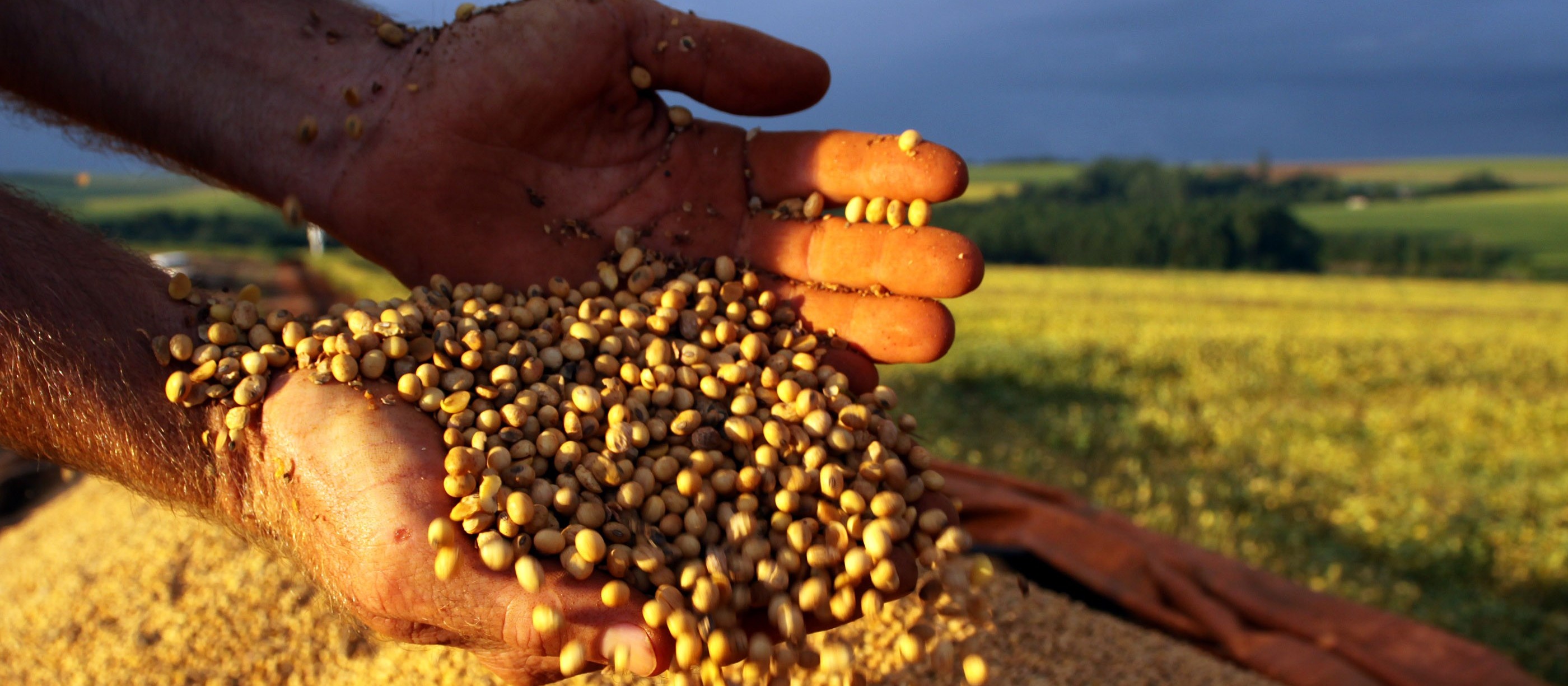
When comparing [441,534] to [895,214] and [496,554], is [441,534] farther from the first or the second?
[895,214]

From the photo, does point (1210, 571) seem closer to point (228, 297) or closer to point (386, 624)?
point (386, 624)

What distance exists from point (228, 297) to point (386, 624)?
0.90 meters

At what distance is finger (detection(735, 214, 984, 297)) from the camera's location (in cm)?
227

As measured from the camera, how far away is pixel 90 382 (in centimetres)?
182

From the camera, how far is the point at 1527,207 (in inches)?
1719

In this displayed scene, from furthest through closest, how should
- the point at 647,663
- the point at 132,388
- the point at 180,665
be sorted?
the point at 180,665, the point at 132,388, the point at 647,663

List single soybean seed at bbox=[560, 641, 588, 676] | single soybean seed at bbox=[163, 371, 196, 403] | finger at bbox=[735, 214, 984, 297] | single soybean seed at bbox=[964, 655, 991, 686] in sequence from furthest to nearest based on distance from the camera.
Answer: finger at bbox=[735, 214, 984, 297] < single soybean seed at bbox=[964, 655, 991, 686] < single soybean seed at bbox=[163, 371, 196, 403] < single soybean seed at bbox=[560, 641, 588, 676]

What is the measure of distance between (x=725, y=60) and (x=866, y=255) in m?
0.64

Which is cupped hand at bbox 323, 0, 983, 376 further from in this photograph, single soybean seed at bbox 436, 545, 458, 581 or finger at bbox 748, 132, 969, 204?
single soybean seed at bbox 436, 545, 458, 581

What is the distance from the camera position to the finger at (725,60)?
252cm

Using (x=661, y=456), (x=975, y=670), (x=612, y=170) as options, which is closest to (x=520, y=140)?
(x=612, y=170)

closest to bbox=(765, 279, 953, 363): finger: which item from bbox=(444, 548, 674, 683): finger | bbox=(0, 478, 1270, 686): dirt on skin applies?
bbox=(0, 478, 1270, 686): dirt on skin

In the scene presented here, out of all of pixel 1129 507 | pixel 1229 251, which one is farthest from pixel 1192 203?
pixel 1129 507

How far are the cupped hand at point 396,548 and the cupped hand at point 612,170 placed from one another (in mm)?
745
